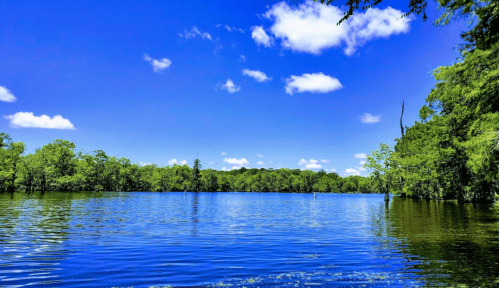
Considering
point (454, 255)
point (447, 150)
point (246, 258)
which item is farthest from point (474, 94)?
point (447, 150)

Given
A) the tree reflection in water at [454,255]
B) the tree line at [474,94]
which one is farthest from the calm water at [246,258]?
the tree line at [474,94]

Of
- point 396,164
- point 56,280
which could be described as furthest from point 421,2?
point 396,164

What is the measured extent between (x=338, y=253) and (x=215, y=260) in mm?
5285

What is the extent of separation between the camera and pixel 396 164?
5431 centimetres

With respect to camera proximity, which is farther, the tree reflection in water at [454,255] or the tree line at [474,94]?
the tree line at [474,94]

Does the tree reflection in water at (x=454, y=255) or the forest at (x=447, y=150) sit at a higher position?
the forest at (x=447, y=150)

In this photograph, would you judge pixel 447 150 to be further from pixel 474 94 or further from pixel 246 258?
pixel 246 258

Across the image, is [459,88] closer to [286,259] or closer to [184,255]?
[286,259]

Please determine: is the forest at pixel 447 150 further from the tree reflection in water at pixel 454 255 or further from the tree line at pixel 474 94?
the tree reflection in water at pixel 454 255

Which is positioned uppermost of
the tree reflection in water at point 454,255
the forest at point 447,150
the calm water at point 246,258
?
the forest at point 447,150

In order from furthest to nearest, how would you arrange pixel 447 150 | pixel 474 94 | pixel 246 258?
1. pixel 447 150
2. pixel 474 94
3. pixel 246 258

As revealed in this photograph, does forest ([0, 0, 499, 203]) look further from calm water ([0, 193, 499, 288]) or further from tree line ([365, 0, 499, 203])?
calm water ([0, 193, 499, 288])

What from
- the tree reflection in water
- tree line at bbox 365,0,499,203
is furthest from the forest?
the tree reflection in water

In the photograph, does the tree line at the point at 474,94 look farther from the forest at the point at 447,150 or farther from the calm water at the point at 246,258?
the calm water at the point at 246,258
